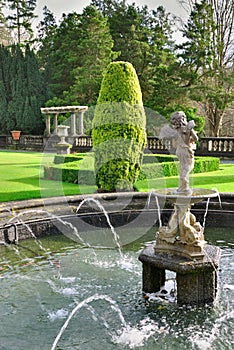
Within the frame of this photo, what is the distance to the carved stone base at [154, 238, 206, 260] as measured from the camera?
484 centimetres

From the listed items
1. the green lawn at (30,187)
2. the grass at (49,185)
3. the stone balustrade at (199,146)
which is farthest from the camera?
the stone balustrade at (199,146)

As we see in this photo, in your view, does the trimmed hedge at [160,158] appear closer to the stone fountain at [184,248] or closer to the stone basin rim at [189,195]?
the stone basin rim at [189,195]

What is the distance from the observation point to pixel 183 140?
15.7ft

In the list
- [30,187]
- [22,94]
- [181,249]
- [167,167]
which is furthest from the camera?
[22,94]

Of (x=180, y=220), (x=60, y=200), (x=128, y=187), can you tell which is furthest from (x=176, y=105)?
(x=180, y=220)

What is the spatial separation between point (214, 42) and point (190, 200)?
25515 millimetres

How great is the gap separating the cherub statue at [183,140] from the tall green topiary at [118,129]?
5.80m

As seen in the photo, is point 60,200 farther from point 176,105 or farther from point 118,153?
point 176,105

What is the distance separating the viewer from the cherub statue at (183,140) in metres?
4.74

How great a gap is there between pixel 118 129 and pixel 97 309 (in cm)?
636

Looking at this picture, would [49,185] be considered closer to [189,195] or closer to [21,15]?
[189,195]

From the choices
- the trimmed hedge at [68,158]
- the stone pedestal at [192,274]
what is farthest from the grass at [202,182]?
the stone pedestal at [192,274]

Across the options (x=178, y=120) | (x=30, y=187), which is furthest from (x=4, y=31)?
(x=178, y=120)

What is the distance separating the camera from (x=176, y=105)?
2723cm
